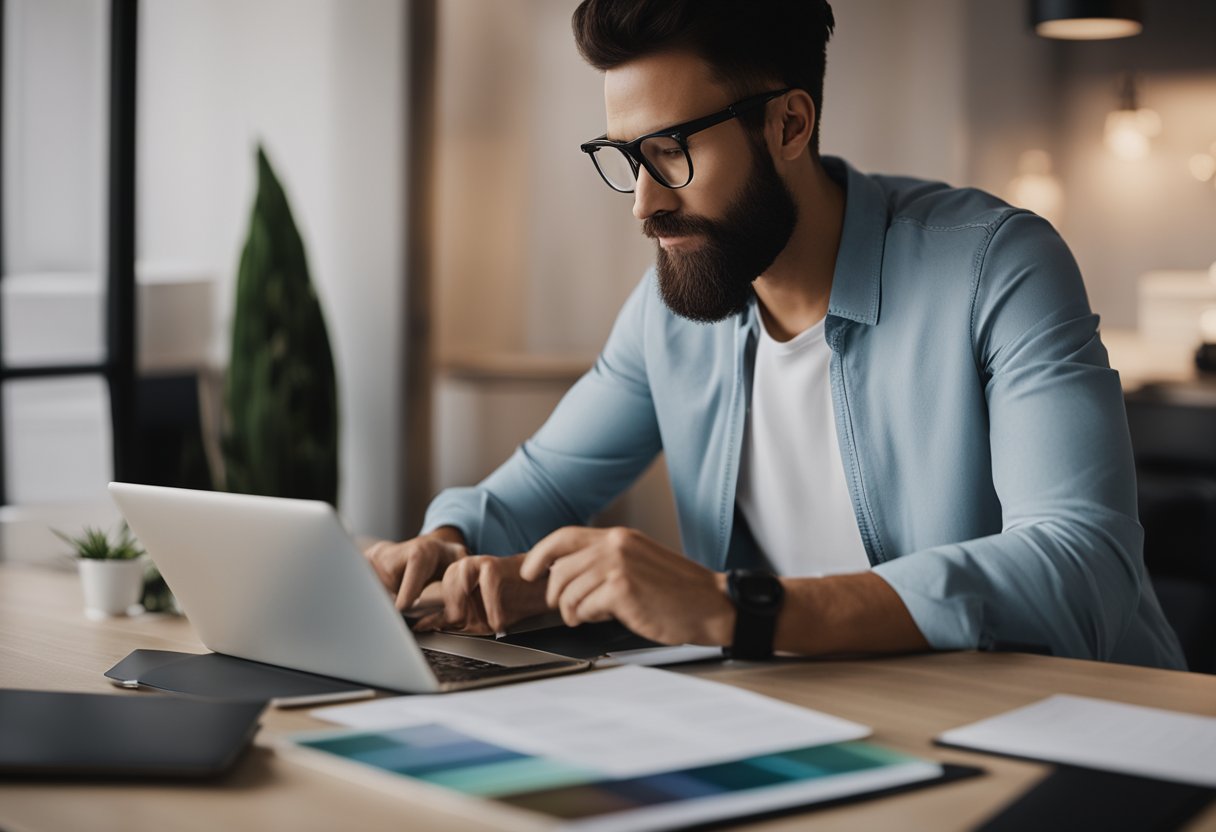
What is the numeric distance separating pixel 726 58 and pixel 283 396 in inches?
94.2

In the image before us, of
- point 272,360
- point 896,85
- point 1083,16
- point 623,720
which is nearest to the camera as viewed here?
point 623,720

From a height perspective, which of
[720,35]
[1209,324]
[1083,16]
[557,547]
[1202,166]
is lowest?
[557,547]

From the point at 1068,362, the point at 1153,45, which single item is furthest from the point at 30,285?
the point at 1153,45

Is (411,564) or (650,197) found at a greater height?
(650,197)

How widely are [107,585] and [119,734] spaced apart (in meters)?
0.60

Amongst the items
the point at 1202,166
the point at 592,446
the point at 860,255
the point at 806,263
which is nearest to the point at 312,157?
the point at 592,446

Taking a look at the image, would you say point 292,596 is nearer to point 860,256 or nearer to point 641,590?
point 641,590

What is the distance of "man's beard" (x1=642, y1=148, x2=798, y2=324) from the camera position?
159 centimetres

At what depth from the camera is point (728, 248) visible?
1.60 m

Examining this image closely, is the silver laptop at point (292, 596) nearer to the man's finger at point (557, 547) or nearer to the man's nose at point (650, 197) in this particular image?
the man's finger at point (557, 547)

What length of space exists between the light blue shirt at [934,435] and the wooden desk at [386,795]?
9cm

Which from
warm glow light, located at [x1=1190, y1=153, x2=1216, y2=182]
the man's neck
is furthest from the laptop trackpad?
warm glow light, located at [x1=1190, y1=153, x2=1216, y2=182]

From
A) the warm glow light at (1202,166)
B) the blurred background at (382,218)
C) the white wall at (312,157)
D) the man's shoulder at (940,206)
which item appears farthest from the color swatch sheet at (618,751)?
the warm glow light at (1202,166)

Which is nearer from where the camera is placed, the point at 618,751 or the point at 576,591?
A: the point at 618,751
